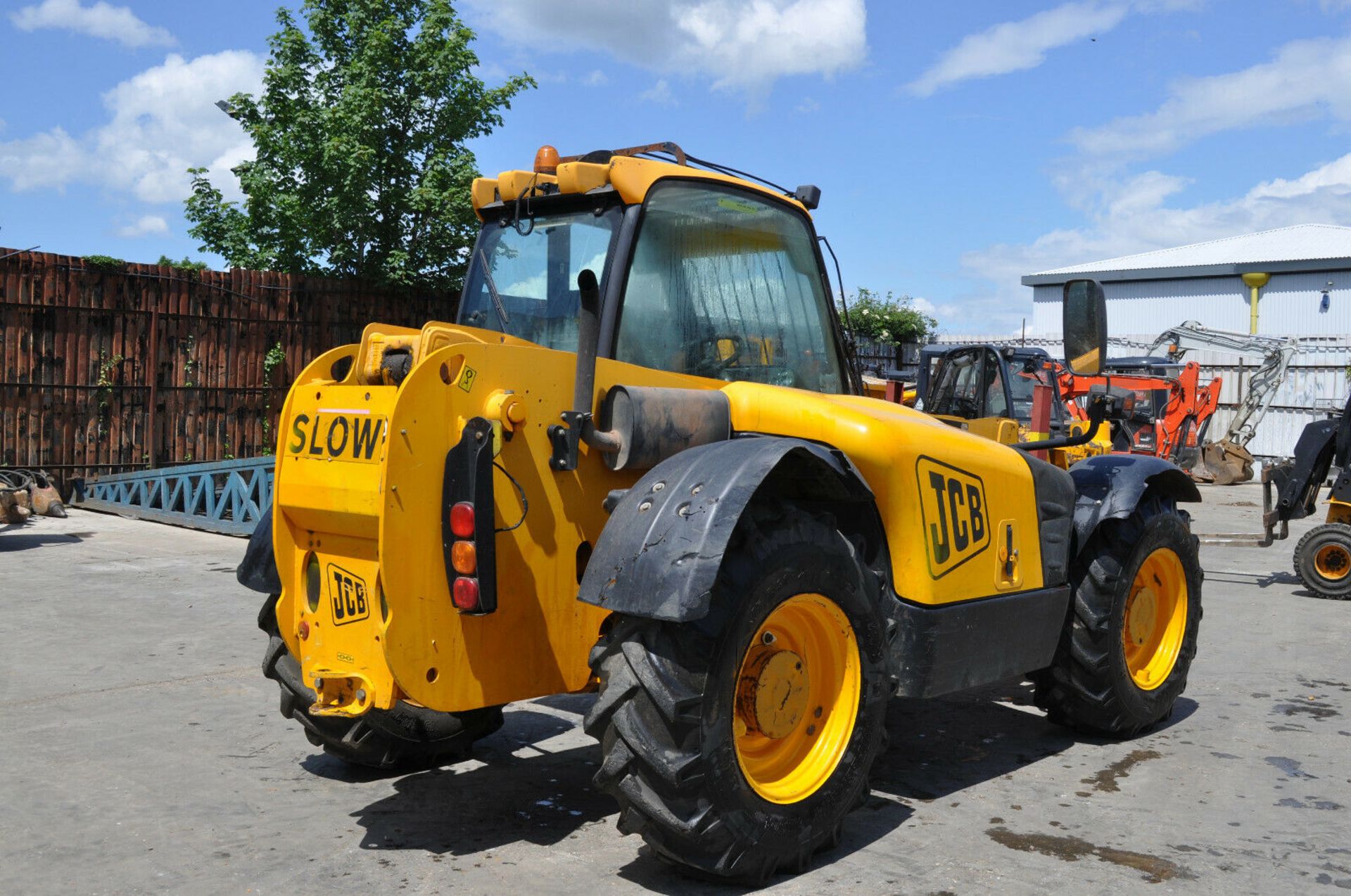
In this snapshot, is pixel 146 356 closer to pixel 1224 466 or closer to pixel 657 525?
pixel 657 525

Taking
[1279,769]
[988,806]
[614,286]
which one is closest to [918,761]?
[988,806]

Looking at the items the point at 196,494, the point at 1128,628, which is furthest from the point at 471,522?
the point at 196,494

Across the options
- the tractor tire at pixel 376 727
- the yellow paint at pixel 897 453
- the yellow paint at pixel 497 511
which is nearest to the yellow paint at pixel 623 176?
the yellow paint at pixel 497 511

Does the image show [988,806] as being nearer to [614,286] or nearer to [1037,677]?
[1037,677]

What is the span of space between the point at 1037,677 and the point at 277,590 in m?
3.38

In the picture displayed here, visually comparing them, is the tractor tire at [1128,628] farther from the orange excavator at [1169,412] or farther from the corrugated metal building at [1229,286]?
the corrugated metal building at [1229,286]

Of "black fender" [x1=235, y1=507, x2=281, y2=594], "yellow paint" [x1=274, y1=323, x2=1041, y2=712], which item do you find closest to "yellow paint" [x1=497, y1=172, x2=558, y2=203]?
"yellow paint" [x1=274, y1=323, x2=1041, y2=712]

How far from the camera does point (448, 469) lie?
12.5ft

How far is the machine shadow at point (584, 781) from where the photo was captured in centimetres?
428

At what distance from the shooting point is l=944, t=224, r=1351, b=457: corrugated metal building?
90.0 feet

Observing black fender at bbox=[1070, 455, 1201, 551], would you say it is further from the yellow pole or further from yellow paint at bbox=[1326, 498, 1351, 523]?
the yellow pole

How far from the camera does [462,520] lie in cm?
380

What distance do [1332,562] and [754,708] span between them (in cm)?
855

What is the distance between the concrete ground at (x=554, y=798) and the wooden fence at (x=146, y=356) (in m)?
8.23
